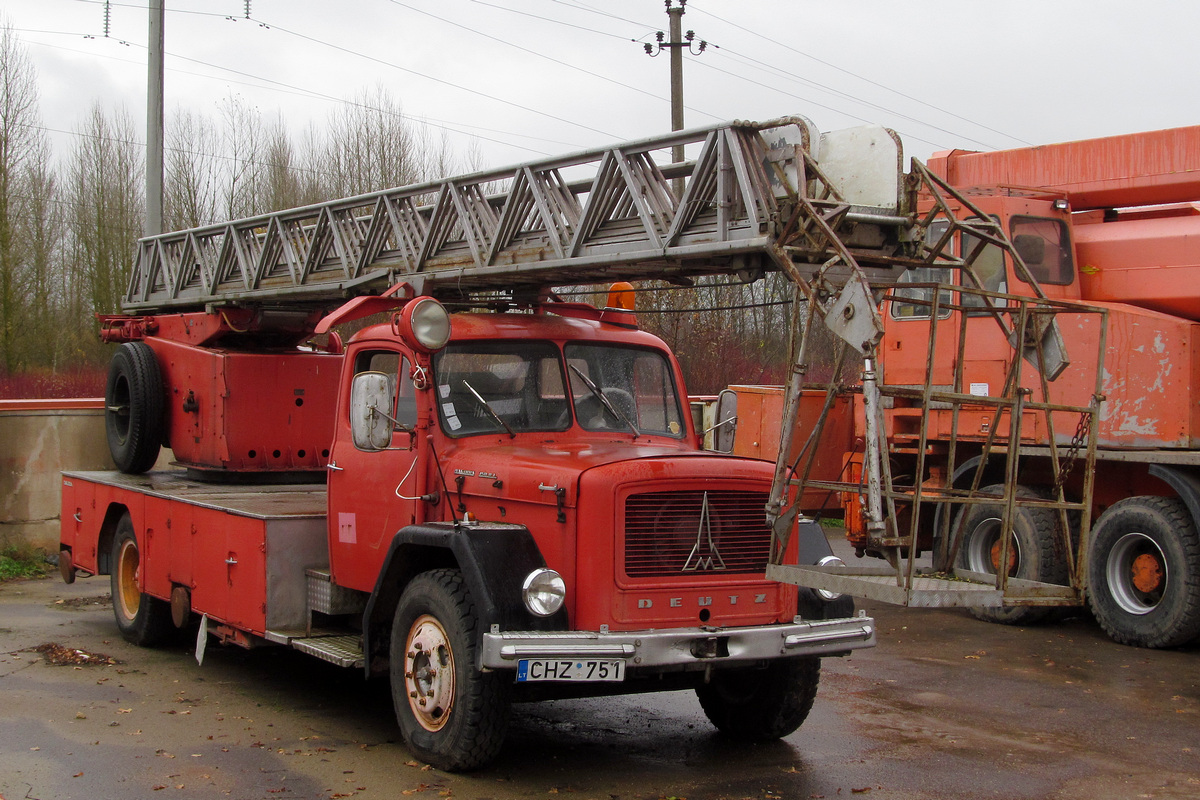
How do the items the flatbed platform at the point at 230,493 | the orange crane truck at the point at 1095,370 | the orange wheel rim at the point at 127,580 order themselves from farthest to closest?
1. the orange crane truck at the point at 1095,370
2. the orange wheel rim at the point at 127,580
3. the flatbed platform at the point at 230,493

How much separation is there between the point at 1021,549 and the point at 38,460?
1002 centimetres

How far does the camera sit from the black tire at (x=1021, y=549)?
10.6 meters

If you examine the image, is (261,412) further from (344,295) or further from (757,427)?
(757,427)

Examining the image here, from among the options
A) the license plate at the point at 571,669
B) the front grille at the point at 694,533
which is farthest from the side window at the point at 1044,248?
the license plate at the point at 571,669

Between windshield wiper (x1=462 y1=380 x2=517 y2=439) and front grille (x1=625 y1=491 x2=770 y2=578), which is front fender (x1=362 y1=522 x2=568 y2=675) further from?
windshield wiper (x1=462 y1=380 x2=517 y2=439)

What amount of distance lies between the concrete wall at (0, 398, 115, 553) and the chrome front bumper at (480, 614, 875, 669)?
9289 mm

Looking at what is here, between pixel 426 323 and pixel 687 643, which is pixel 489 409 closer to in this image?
pixel 426 323

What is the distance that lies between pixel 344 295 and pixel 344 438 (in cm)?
187

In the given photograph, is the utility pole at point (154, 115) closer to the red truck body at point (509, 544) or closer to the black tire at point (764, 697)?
the red truck body at point (509, 544)

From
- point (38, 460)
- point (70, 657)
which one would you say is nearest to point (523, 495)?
point (70, 657)

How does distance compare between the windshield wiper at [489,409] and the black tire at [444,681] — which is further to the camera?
the windshield wiper at [489,409]

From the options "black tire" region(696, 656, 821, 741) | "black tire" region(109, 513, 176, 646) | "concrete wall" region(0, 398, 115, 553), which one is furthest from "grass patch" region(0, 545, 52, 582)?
"black tire" region(696, 656, 821, 741)

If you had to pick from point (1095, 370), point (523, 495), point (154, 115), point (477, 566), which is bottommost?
point (477, 566)

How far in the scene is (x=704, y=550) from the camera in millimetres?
6027
